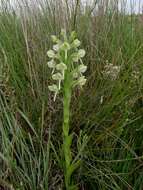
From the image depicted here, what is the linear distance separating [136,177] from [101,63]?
582 mm

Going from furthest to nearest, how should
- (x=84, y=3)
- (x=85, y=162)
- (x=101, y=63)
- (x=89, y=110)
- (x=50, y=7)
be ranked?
(x=84, y=3)
(x=50, y=7)
(x=101, y=63)
(x=89, y=110)
(x=85, y=162)

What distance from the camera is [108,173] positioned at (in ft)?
4.92

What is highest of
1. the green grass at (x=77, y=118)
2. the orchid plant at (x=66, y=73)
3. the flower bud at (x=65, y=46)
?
the flower bud at (x=65, y=46)

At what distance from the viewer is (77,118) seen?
161 cm

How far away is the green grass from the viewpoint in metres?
1.46

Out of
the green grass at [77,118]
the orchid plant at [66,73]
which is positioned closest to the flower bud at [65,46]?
the orchid plant at [66,73]

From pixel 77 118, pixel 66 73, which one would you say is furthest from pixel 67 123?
pixel 77 118

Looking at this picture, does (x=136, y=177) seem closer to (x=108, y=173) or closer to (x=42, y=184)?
(x=108, y=173)

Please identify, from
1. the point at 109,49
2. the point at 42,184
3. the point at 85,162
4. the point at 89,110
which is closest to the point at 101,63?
the point at 109,49

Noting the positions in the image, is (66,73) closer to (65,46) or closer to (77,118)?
(65,46)

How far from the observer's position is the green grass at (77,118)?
1.46 meters

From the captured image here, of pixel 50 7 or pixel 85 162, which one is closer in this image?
pixel 85 162

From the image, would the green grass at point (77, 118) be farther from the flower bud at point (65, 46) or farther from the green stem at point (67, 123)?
the flower bud at point (65, 46)

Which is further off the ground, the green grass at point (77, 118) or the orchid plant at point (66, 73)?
the orchid plant at point (66, 73)
